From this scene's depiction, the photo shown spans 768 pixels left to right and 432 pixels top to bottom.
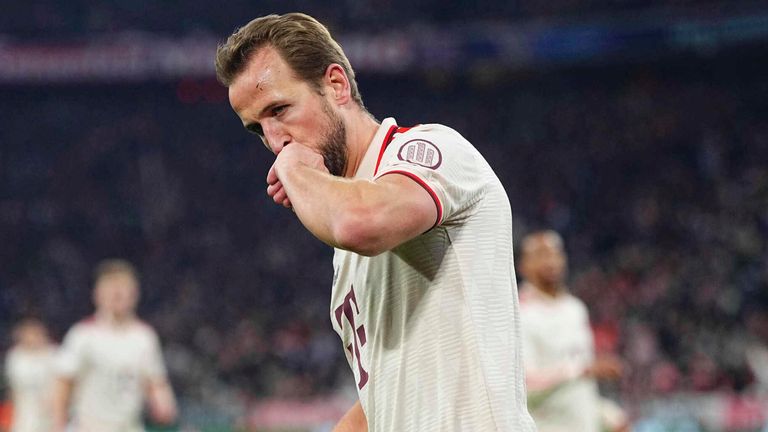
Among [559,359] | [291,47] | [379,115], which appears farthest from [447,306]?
[379,115]

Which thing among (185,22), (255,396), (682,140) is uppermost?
(185,22)

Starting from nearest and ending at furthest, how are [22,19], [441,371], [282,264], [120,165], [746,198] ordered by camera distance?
1. [441,371]
2. [746,198]
3. [282,264]
4. [22,19]
5. [120,165]

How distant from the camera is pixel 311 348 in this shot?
18.6 m

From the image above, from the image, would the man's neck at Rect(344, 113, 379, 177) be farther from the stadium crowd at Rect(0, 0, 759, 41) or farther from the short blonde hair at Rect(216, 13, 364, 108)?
the stadium crowd at Rect(0, 0, 759, 41)

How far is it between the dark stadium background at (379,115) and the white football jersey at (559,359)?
9.10m

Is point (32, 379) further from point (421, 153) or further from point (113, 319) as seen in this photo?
point (421, 153)

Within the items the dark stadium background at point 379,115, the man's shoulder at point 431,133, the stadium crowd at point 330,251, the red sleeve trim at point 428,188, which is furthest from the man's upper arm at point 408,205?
the dark stadium background at point 379,115

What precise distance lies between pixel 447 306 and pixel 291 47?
2.13 feet

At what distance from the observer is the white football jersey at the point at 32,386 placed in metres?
11.7

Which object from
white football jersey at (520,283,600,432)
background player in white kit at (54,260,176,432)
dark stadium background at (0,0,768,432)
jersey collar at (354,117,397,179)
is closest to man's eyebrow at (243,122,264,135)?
jersey collar at (354,117,397,179)

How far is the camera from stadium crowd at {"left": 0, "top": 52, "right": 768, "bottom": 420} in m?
17.5

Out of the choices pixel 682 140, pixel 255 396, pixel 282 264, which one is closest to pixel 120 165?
pixel 282 264

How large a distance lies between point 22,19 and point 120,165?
13.0 ft

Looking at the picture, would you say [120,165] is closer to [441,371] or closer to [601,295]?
[601,295]
